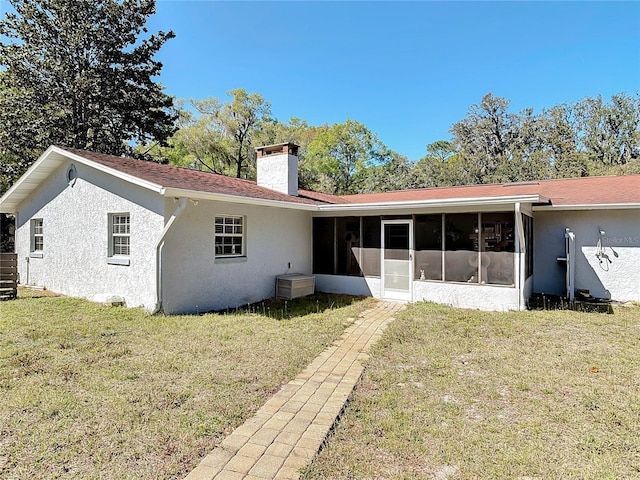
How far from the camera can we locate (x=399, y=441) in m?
3.02

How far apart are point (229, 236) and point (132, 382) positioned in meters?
4.98

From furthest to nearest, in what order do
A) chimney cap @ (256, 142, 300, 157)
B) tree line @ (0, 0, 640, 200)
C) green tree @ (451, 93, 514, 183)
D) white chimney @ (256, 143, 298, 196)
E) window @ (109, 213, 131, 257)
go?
green tree @ (451, 93, 514, 183)
tree line @ (0, 0, 640, 200)
chimney cap @ (256, 142, 300, 157)
white chimney @ (256, 143, 298, 196)
window @ (109, 213, 131, 257)

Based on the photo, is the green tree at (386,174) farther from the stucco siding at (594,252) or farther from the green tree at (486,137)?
the stucco siding at (594,252)

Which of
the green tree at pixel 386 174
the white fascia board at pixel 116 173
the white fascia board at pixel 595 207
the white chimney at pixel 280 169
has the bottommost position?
the white fascia board at pixel 595 207

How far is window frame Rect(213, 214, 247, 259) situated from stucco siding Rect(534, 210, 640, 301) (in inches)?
330

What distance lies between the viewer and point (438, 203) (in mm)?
8359

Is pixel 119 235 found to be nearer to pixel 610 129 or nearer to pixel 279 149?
pixel 279 149

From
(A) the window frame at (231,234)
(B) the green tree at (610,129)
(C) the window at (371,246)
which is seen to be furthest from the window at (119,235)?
(B) the green tree at (610,129)

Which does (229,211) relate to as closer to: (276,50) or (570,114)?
(276,50)

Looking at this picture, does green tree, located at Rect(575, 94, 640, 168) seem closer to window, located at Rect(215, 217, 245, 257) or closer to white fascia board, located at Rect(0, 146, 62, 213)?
window, located at Rect(215, 217, 245, 257)

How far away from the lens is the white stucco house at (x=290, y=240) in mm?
7695

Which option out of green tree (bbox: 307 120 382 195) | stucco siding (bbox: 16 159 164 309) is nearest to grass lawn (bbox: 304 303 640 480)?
stucco siding (bbox: 16 159 164 309)

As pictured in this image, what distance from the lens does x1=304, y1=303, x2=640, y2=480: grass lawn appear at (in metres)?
2.70

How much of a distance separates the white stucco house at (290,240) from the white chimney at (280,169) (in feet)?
1.72
